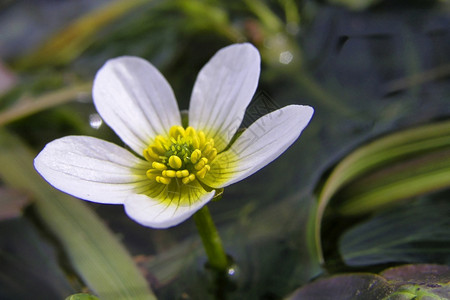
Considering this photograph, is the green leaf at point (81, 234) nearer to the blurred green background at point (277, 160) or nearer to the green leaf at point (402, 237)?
the blurred green background at point (277, 160)

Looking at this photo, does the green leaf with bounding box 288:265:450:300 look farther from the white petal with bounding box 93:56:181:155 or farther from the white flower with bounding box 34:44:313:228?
the white petal with bounding box 93:56:181:155

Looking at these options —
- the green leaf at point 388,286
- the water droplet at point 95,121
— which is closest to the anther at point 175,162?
the green leaf at point 388,286

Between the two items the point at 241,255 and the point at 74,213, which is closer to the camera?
the point at 241,255

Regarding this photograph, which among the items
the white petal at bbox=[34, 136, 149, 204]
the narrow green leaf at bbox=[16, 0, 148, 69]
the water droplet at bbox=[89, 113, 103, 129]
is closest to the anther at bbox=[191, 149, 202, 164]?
the white petal at bbox=[34, 136, 149, 204]

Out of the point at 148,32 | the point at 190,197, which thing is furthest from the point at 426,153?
the point at 148,32

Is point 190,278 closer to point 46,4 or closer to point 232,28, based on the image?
point 232,28
